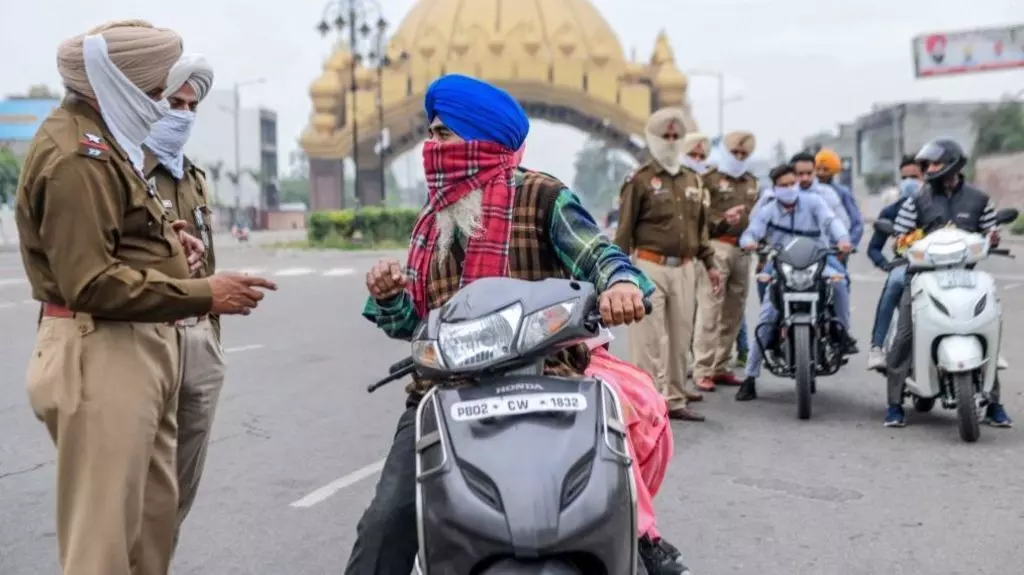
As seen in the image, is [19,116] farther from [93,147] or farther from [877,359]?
[93,147]

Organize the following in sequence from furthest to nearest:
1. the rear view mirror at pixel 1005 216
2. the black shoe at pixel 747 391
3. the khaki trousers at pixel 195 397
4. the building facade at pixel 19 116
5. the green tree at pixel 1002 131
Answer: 1. the building facade at pixel 19 116
2. the green tree at pixel 1002 131
3. the black shoe at pixel 747 391
4. the rear view mirror at pixel 1005 216
5. the khaki trousers at pixel 195 397

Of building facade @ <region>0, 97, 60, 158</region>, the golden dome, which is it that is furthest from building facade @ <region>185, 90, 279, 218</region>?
the golden dome

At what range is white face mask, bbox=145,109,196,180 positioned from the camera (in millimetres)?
3832

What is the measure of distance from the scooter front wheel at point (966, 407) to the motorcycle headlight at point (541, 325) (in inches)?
178

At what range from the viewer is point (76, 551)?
10.4 feet

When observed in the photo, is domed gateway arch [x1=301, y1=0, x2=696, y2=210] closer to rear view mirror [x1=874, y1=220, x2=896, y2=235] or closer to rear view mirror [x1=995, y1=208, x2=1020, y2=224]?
rear view mirror [x1=874, y1=220, x2=896, y2=235]

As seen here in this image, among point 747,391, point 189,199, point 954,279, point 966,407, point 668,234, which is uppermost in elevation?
point 189,199

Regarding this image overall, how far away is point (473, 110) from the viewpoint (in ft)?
10.7

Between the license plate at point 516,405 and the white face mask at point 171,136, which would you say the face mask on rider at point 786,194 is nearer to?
the white face mask at point 171,136

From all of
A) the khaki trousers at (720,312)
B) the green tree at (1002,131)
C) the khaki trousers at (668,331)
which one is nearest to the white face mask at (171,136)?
the khaki trousers at (668,331)

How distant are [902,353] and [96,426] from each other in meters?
5.19

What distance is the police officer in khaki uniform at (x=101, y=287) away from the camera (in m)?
3.03

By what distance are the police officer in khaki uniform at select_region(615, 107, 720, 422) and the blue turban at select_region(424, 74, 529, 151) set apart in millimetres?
4428

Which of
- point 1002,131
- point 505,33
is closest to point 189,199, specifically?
point 505,33
